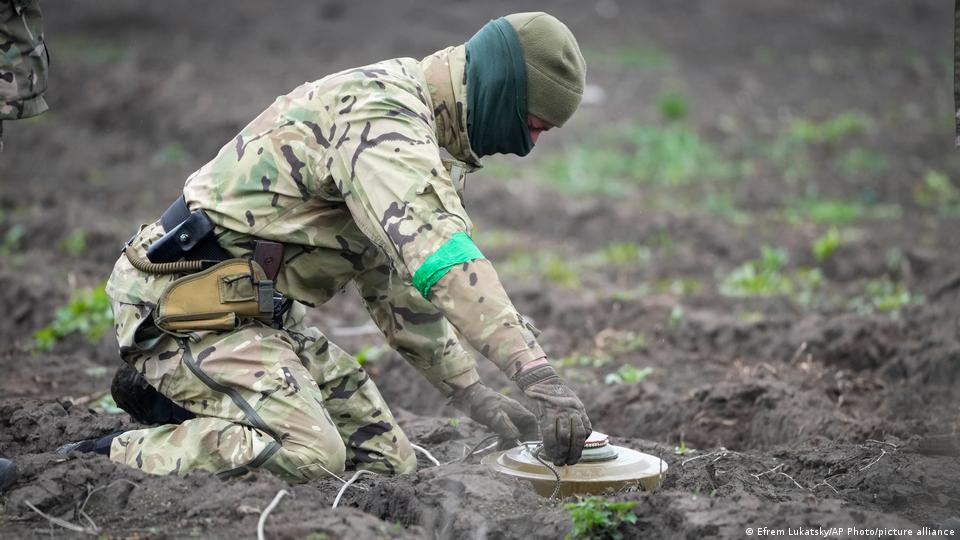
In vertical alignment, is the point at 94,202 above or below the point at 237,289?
below

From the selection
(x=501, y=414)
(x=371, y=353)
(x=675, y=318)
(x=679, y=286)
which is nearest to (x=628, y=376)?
(x=675, y=318)

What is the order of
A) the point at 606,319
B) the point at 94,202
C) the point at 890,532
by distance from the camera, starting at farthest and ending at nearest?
the point at 94,202 → the point at 606,319 → the point at 890,532

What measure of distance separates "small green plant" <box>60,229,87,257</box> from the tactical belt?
512cm

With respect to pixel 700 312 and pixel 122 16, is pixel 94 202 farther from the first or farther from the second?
pixel 122 16

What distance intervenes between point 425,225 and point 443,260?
14 centimetres

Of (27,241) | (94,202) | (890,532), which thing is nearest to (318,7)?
(94,202)

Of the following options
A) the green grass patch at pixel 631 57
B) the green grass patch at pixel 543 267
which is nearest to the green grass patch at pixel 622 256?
the green grass patch at pixel 543 267

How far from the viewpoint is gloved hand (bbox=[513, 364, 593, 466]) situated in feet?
11.8

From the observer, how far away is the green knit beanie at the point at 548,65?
4082mm

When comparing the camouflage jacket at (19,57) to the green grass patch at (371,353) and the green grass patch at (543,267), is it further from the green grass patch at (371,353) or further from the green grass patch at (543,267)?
the green grass patch at (543,267)

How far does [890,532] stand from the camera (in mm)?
3262

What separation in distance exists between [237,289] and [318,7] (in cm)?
1546

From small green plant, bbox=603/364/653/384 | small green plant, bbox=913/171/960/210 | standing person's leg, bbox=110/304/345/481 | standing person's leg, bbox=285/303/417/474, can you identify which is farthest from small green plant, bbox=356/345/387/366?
small green plant, bbox=913/171/960/210

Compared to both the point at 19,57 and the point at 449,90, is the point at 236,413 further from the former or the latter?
the point at 19,57
